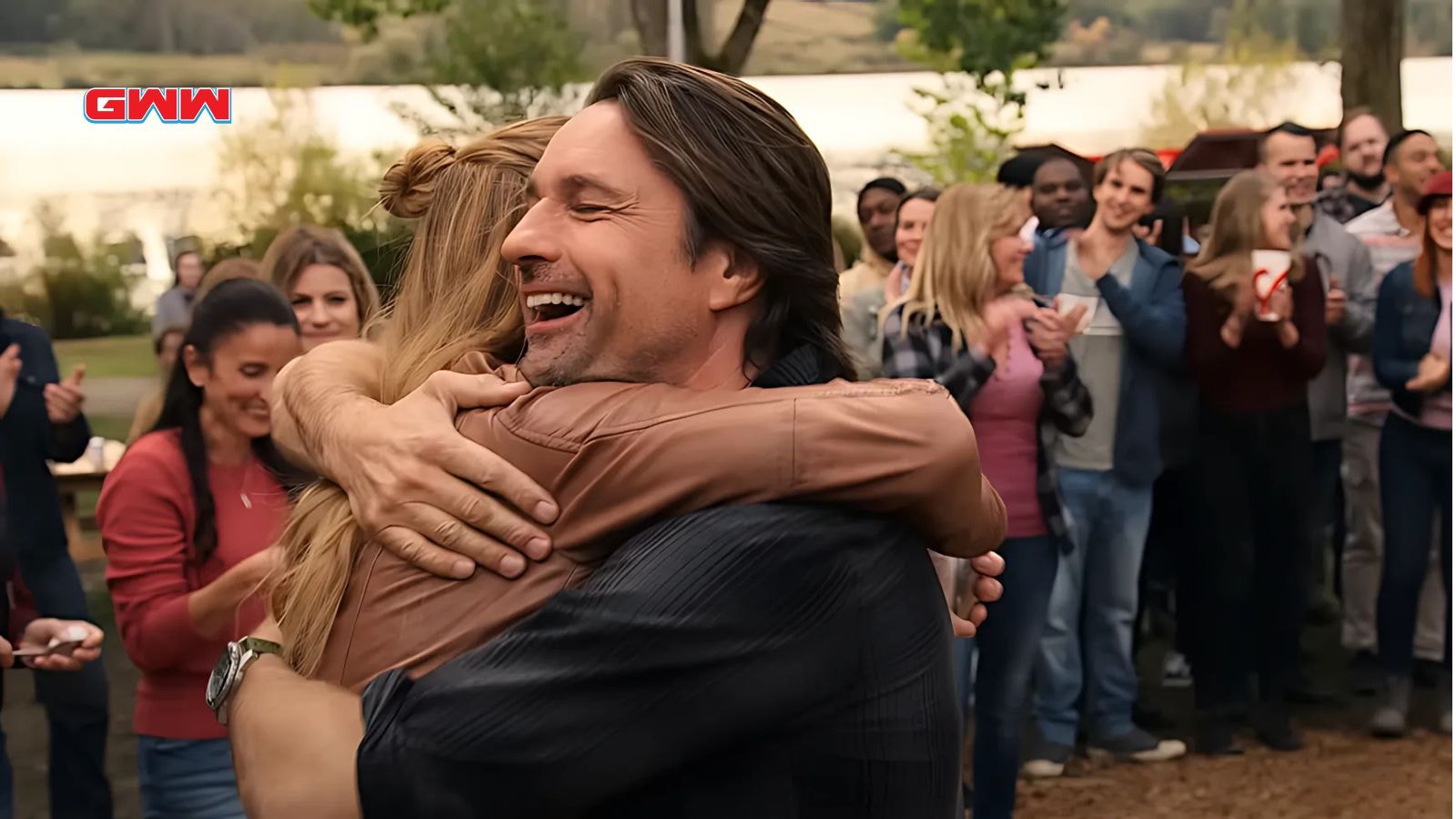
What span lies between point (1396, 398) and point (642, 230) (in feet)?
15.0

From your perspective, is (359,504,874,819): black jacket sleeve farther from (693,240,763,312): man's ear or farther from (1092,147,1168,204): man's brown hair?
(1092,147,1168,204): man's brown hair

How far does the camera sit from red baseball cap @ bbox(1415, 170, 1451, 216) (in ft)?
18.0

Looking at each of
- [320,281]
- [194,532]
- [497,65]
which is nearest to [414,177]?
[194,532]

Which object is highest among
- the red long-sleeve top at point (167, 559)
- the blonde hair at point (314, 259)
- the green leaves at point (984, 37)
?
the green leaves at point (984, 37)

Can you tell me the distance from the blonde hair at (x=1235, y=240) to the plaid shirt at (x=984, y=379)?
2.66ft

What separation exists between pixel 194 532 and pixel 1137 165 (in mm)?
3121

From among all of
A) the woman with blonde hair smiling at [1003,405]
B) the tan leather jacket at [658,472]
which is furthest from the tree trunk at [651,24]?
the tan leather jacket at [658,472]

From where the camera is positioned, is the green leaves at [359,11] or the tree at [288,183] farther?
the green leaves at [359,11]

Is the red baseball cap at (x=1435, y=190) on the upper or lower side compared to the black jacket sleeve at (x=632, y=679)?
upper

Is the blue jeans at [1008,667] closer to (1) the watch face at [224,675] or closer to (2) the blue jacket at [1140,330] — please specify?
(2) the blue jacket at [1140,330]

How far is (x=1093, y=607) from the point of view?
530 centimetres

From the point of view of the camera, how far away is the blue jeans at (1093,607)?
520 centimetres

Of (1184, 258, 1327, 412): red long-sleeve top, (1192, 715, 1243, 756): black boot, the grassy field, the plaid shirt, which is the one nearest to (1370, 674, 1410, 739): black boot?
(1192, 715, 1243, 756): black boot

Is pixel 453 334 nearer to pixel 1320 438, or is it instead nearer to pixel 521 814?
pixel 521 814
